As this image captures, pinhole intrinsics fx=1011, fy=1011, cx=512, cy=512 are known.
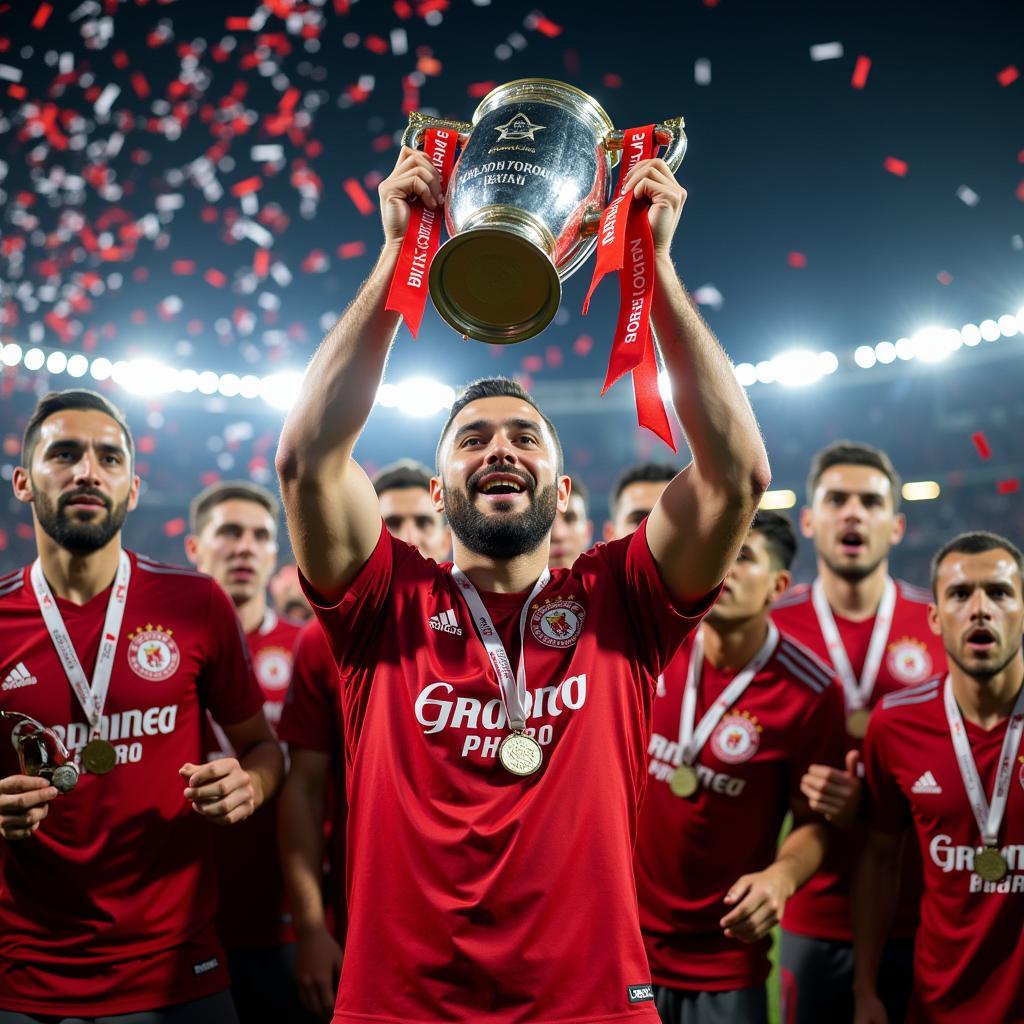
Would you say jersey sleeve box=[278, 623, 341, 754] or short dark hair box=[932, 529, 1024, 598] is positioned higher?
short dark hair box=[932, 529, 1024, 598]

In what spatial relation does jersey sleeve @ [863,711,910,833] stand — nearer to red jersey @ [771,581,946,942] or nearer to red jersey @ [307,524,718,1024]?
red jersey @ [771,581,946,942]

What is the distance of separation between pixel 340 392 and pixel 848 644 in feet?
8.87

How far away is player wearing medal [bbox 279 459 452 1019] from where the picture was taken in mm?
2816

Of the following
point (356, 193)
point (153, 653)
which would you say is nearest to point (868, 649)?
point (153, 653)

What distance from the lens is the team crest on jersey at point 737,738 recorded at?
10.5 feet

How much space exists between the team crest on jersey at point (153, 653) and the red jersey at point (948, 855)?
222cm

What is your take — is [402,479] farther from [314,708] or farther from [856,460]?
[856,460]

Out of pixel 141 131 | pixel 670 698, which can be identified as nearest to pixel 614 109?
pixel 141 131

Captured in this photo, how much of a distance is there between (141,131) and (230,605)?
15677mm

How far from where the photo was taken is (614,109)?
18.8 metres

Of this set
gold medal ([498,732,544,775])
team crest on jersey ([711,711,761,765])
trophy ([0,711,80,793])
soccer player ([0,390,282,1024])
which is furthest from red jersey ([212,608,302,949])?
gold medal ([498,732,544,775])

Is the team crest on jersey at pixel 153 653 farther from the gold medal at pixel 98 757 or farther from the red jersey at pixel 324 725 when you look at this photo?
the red jersey at pixel 324 725

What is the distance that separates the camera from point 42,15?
12.2 metres

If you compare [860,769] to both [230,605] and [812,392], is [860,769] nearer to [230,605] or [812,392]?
[230,605]
